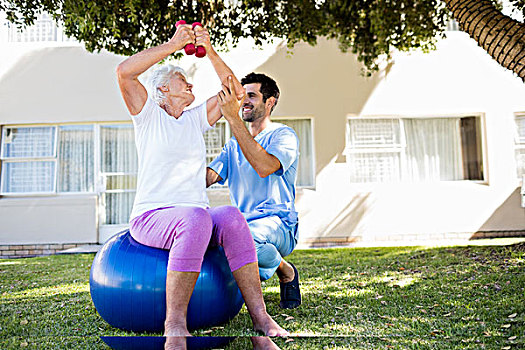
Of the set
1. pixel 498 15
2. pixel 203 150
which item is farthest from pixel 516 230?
pixel 203 150

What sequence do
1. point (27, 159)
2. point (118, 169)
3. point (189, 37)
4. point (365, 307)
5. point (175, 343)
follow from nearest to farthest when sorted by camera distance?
point (175, 343), point (189, 37), point (365, 307), point (27, 159), point (118, 169)

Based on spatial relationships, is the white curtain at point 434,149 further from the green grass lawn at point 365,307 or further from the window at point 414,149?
the green grass lawn at point 365,307

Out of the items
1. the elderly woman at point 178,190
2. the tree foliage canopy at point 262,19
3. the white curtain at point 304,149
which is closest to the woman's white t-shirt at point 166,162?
the elderly woman at point 178,190

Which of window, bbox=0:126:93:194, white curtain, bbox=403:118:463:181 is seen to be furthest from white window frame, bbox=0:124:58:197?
white curtain, bbox=403:118:463:181

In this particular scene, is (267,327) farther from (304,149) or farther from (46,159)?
(46,159)

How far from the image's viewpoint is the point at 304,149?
9258 millimetres

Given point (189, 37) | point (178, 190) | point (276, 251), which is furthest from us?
point (276, 251)

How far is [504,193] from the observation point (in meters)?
9.10

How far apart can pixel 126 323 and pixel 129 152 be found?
279 inches

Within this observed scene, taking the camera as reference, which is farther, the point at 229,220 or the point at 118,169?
the point at 118,169

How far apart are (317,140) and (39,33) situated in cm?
557

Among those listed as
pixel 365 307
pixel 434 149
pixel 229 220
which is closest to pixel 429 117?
pixel 434 149

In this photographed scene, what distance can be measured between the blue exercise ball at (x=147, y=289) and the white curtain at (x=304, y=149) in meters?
6.50

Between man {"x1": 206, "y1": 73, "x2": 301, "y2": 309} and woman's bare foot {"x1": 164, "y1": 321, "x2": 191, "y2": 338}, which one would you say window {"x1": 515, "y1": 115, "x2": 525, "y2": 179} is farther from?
woman's bare foot {"x1": 164, "y1": 321, "x2": 191, "y2": 338}
